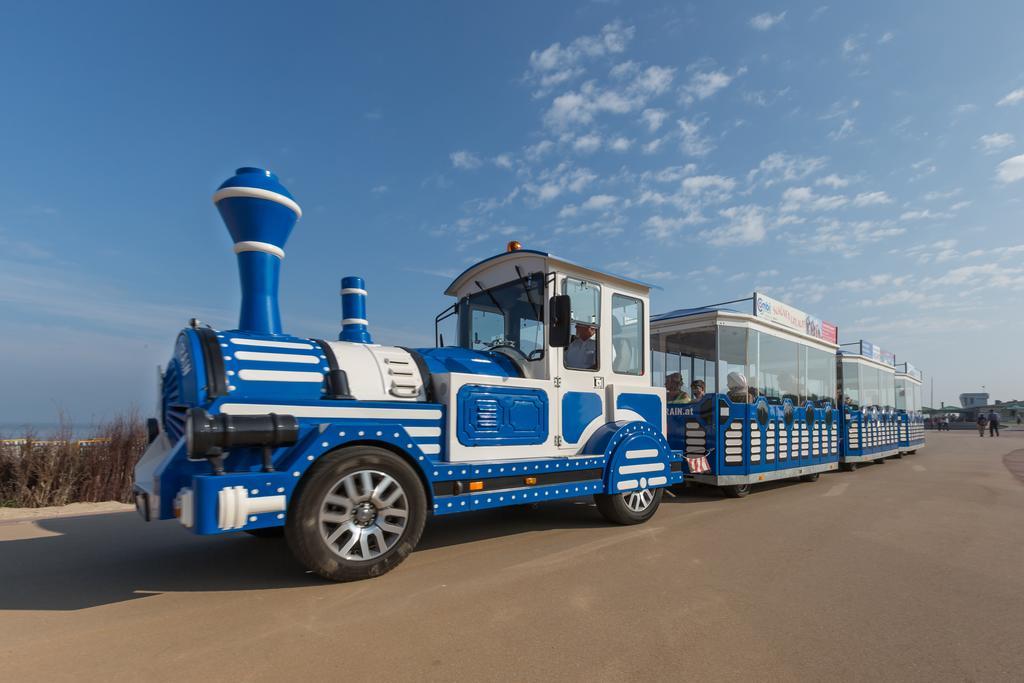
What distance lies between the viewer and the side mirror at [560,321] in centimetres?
490

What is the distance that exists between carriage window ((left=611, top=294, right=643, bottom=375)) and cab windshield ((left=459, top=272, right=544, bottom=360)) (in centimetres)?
98

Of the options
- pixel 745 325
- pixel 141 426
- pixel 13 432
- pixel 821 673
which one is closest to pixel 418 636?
pixel 821 673

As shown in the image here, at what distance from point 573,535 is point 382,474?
2.32 m

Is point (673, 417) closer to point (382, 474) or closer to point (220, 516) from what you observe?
point (382, 474)

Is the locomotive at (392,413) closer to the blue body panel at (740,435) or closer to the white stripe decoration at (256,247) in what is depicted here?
the white stripe decoration at (256,247)

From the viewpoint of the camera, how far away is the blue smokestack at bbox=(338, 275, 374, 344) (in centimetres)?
527

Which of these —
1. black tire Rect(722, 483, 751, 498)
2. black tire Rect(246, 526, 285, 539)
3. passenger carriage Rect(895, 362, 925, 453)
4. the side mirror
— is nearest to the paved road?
black tire Rect(246, 526, 285, 539)

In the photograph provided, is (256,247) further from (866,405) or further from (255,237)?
(866,405)

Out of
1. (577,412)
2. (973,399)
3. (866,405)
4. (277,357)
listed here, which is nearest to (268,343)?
(277,357)

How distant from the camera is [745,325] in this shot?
880 centimetres

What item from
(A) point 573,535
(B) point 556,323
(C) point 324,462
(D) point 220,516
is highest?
(B) point 556,323

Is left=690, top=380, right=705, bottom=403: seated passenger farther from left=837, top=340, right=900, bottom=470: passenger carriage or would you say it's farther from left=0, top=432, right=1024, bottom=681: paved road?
left=837, top=340, right=900, bottom=470: passenger carriage

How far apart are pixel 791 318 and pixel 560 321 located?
23.6 ft

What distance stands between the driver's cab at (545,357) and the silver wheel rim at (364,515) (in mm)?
671
